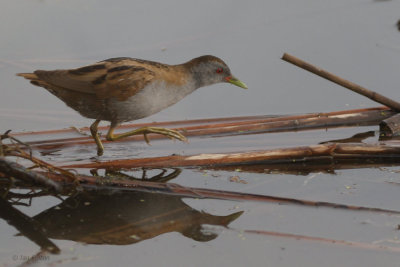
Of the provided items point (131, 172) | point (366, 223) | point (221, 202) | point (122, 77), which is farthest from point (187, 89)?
point (366, 223)

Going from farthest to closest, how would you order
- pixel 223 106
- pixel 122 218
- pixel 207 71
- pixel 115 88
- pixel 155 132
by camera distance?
pixel 223 106 → pixel 207 71 → pixel 155 132 → pixel 115 88 → pixel 122 218

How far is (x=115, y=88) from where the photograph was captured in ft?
18.9

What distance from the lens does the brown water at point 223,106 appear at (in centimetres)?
408

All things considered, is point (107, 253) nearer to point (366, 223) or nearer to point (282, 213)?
point (282, 213)

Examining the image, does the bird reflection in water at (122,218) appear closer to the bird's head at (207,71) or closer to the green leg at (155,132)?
the green leg at (155,132)

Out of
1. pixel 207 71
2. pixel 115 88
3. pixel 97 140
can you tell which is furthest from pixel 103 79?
pixel 207 71

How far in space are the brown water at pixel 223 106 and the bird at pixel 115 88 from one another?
34cm

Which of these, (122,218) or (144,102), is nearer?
(122,218)

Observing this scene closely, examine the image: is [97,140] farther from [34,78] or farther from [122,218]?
[122,218]

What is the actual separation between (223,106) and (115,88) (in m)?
1.61

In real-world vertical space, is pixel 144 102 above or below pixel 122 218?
above

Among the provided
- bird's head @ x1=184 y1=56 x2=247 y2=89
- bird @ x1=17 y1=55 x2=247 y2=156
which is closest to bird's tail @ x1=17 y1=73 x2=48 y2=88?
bird @ x1=17 y1=55 x2=247 y2=156

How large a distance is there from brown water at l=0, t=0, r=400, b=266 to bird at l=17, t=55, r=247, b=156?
0.34m

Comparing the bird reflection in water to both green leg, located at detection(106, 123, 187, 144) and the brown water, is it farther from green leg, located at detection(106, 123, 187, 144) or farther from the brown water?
green leg, located at detection(106, 123, 187, 144)
